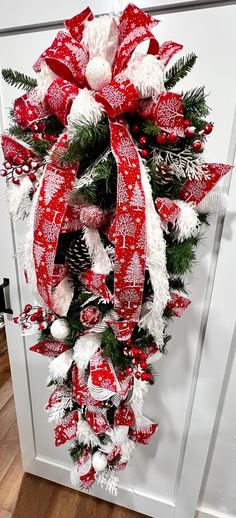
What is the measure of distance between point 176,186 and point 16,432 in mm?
1554

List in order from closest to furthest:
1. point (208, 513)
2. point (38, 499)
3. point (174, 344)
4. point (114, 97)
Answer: point (114, 97)
point (174, 344)
point (208, 513)
point (38, 499)

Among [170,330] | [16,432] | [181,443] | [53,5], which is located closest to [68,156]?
[53,5]

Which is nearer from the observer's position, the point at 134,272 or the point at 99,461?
the point at 134,272

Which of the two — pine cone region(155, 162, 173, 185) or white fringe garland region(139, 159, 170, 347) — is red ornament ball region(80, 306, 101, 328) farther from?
pine cone region(155, 162, 173, 185)

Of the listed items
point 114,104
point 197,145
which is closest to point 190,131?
point 197,145

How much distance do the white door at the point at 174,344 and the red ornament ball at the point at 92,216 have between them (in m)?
0.35

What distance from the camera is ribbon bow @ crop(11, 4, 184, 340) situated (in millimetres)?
453

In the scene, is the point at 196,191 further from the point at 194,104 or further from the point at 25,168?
the point at 25,168

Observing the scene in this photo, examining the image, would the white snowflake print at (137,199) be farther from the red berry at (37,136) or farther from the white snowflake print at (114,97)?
the red berry at (37,136)

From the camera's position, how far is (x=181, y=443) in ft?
3.34

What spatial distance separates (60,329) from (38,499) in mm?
1089

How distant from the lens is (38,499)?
4.05ft

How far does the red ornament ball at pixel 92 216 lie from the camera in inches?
19.5

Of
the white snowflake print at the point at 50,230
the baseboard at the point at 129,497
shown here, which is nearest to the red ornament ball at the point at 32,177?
the white snowflake print at the point at 50,230
